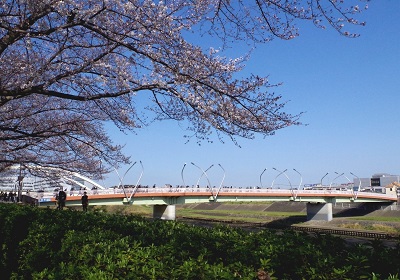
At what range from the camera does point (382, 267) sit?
4148mm

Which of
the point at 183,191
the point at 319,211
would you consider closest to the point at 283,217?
the point at 319,211

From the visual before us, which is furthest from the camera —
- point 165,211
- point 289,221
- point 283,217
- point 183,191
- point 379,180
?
point 379,180

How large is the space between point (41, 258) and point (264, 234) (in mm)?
4038

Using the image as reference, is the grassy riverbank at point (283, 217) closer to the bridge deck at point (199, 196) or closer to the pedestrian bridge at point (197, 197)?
the pedestrian bridge at point (197, 197)

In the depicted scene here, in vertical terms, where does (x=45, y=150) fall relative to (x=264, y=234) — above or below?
above

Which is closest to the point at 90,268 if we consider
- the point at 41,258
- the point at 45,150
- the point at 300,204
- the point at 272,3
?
the point at 41,258

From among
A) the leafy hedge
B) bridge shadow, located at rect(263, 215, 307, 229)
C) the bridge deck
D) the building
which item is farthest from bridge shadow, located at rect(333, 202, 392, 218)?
the leafy hedge

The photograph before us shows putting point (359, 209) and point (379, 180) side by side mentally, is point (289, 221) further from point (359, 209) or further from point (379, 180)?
point (379, 180)

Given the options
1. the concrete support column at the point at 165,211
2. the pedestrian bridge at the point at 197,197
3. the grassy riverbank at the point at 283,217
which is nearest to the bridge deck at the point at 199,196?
the pedestrian bridge at the point at 197,197

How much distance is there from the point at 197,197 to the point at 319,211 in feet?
77.3

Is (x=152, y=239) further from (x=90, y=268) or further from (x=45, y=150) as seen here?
(x=45, y=150)

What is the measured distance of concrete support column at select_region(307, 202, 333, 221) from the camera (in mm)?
61416

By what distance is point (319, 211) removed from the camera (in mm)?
62562

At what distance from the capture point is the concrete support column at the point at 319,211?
61416mm
